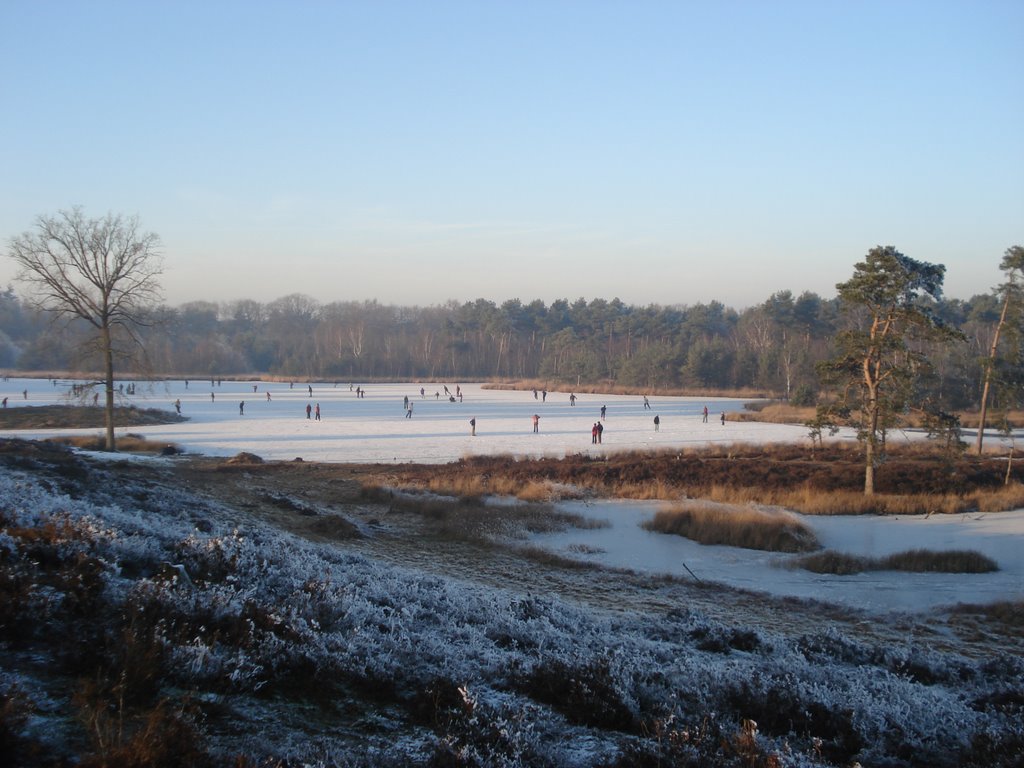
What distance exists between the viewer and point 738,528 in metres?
17.7

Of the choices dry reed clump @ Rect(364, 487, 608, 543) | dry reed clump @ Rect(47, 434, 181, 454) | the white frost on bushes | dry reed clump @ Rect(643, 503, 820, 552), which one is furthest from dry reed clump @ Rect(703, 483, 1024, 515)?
dry reed clump @ Rect(47, 434, 181, 454)

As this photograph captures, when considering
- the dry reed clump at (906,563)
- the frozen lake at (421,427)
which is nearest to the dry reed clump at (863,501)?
the dry reed clump at (906,563)

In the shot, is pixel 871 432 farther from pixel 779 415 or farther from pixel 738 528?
pixel 779 415

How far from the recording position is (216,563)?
757 cm

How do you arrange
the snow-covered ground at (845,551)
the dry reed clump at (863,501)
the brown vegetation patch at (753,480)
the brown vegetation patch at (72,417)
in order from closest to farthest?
the snow-covered ground at (845,551), the dry reed clump at (863,501), the brown vegetation patch at (753,480), the brown vegetation patch at (72,417)

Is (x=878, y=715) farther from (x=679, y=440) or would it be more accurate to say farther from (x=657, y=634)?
(x=679, y=440)

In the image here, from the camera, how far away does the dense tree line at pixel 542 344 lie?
94312 millimetres

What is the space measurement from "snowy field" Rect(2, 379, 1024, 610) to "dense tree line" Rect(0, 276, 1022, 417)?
45.1 ft

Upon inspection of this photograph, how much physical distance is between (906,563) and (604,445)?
2371 centimetres

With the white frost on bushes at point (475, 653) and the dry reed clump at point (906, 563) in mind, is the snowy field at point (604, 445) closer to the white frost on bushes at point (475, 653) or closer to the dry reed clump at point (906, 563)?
the dry reed clump at point (906, 563)

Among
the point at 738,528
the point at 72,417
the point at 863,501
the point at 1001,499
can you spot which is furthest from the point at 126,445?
the point at 1001,499

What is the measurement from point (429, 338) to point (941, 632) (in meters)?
136

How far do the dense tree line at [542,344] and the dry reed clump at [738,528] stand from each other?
61.8 m

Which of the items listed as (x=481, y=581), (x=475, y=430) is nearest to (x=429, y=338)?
(x=475, y=430)
